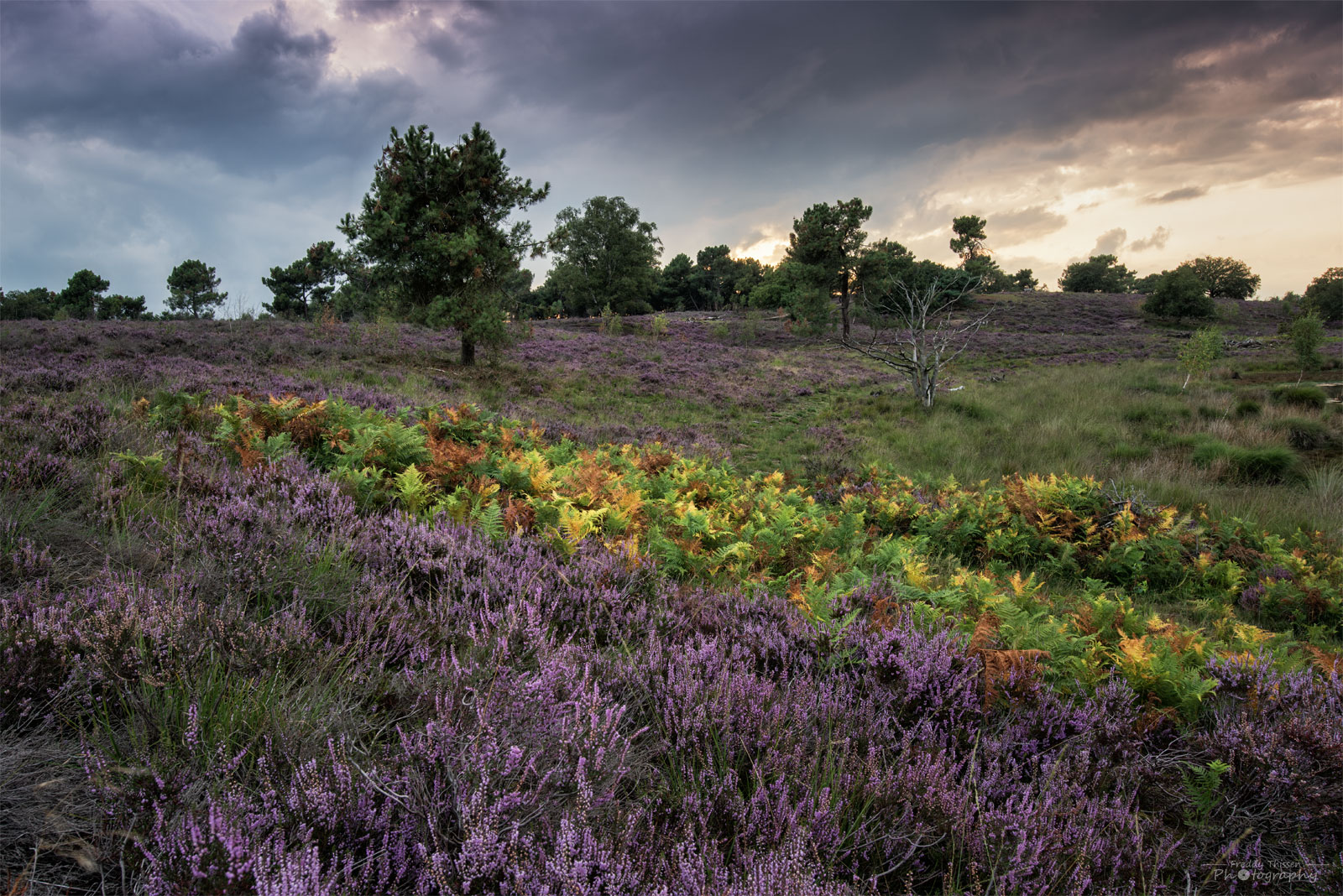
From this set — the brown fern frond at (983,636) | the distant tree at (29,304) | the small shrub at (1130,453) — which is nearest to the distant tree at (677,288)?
the distant tree at (29,304)

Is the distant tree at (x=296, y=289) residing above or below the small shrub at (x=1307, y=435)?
above

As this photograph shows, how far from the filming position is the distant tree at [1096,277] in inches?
3007

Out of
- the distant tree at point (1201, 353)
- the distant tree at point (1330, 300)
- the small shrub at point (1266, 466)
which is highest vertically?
the distant tree at point (1330, 300)

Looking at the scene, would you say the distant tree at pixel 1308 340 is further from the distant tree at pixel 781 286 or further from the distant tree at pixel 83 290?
the distant tree at pixel 83 290

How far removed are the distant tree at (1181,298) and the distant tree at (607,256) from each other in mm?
41429

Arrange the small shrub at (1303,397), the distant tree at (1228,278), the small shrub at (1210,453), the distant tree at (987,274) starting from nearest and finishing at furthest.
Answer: the small shrub at (1210,453), the small shrub at (1303,397), the distant tree at (987,274), the distant tree at (1228,278)

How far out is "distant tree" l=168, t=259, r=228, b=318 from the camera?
57.1 meters

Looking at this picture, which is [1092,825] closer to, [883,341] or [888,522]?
[888,522]

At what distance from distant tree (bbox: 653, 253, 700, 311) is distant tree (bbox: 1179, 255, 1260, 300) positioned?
56749 millimetres

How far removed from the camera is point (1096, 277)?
A: 76625 mm

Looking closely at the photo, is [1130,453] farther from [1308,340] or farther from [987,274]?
[987,274]

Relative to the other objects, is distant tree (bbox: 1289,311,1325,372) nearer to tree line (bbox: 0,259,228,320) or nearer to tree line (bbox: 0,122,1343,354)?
tree line (bbox: 0,122,1343,354)

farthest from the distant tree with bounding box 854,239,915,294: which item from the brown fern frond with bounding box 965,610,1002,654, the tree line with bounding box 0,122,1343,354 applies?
the brown fern frond with bounding box 965,610,1002,654

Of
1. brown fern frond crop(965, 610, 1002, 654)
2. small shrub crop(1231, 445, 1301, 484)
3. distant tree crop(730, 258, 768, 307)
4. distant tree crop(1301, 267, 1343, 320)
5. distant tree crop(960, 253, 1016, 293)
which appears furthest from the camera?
distant tree crop(730, 258, 768, 307)
